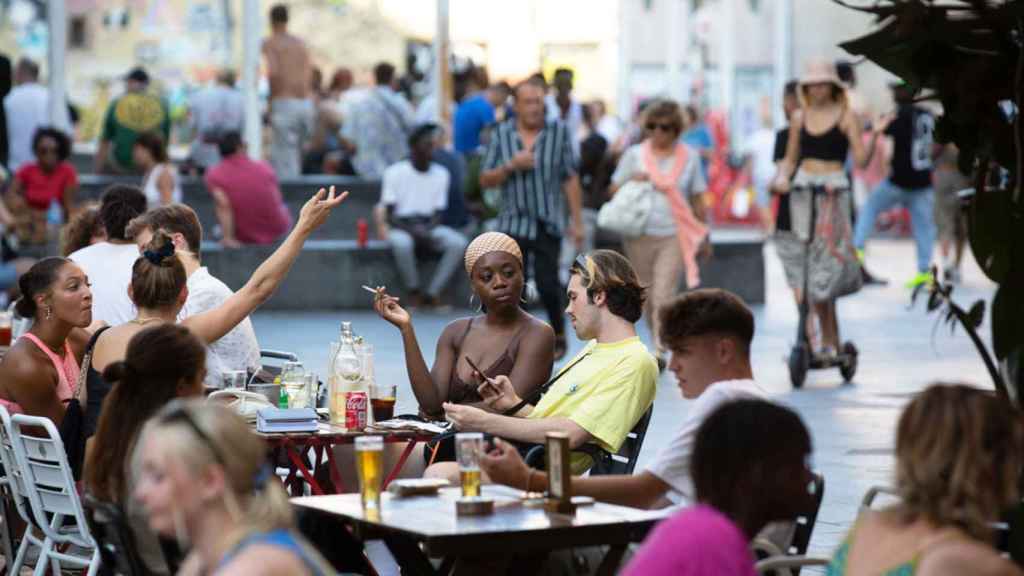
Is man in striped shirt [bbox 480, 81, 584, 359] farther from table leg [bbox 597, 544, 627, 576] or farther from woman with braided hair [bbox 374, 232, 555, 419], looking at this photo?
table leg [bbox 597, 544, 627, 576]

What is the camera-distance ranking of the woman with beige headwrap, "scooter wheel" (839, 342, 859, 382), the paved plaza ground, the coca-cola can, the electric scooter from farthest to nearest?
"scooter wheel" (839, 342, 859, 382) < the electric scooter < the paved plaza ground < the woman with beige headwrap < the coca-cola can

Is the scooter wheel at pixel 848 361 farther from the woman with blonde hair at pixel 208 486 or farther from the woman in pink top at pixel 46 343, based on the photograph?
the woman with blonde hair at pixel 208 486

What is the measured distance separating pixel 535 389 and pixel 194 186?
1340cm

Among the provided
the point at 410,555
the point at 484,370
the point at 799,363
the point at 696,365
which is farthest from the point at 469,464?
the point at 799,363

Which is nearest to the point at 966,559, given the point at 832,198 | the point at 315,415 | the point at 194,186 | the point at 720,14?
the point at 315,415

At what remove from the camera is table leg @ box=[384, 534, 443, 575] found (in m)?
4.91

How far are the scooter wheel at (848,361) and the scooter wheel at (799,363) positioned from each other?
35cm

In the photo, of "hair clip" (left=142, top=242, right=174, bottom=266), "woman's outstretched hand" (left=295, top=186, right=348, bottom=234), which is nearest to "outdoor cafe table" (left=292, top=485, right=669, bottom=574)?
"hair clip" (left=142, top=242, right=174, bottom=266)

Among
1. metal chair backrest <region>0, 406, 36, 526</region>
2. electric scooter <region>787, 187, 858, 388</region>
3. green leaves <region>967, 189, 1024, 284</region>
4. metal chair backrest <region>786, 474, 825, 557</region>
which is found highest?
green leaves <region>967, 189, 1024, 284</region>

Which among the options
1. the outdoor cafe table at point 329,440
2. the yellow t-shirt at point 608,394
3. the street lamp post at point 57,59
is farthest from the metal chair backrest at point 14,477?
the street lamp post at point 57,59

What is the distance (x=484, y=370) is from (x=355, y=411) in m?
0.70

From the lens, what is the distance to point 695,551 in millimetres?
3469

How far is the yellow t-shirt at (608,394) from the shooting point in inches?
237

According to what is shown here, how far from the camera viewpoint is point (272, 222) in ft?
57.9
